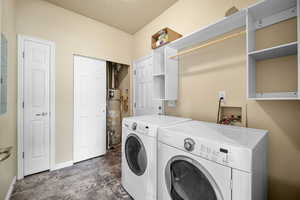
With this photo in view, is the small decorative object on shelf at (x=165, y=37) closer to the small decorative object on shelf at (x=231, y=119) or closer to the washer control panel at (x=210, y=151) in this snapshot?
the small decorative object on shelf at (x=231, y=119)

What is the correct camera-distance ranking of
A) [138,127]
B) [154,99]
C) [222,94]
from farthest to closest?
[154,99] → [222,94] → [138,127]

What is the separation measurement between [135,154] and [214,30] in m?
1.70

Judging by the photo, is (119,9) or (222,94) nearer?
(222,94)

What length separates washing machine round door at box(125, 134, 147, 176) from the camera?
1315 mm

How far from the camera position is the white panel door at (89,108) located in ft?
7.86

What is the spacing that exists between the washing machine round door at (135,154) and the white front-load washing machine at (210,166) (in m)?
0.25

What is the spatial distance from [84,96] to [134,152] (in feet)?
5.40

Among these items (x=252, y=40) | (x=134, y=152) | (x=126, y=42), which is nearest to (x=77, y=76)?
(x=126, y=42)

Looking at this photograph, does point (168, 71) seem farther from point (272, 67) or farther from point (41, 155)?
point (41, 155)

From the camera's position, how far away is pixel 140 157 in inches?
54.9

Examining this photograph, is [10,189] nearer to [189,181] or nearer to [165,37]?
[189,181]

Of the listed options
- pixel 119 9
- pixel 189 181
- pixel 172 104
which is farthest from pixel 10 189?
pixel 119 9

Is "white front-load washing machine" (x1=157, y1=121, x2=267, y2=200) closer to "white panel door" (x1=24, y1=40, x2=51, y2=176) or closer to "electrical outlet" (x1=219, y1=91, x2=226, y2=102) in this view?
"electrical outlet" (x1=219, y1=91, x2=226, y2=102)

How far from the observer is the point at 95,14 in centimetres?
239
